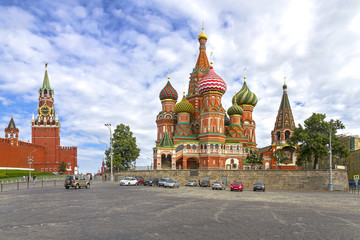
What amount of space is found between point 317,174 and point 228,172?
13220mm

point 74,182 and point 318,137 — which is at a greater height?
point 318,137

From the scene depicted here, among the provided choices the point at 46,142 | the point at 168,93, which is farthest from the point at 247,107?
the point at 46,142

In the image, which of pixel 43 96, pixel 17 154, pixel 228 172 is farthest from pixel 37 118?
pixel 228 172

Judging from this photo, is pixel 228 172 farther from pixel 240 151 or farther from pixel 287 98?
pixel 287 98

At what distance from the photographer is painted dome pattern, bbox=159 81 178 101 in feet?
236

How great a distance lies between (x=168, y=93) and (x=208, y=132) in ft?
52.4

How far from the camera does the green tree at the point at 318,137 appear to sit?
4459 centimetres

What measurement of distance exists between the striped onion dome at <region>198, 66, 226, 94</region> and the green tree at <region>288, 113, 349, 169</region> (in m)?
20.4

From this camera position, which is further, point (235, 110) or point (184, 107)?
point (235, 110)

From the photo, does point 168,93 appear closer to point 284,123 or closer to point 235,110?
point 235,110

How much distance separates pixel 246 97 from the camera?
73.6 meters

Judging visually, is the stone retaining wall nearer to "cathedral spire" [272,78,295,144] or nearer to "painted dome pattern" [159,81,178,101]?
"cathedral spire" [272,78,295,144]

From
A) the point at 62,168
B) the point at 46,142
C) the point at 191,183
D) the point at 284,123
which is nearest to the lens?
the point at 191,183

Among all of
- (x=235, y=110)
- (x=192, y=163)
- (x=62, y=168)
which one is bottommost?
(x=62, y=168)
